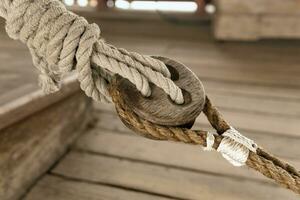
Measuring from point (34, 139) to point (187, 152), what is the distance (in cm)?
41

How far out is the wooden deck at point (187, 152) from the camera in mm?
889

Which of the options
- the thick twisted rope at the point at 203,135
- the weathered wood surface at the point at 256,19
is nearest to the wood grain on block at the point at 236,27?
the weathered wood surface at the point at 256,19

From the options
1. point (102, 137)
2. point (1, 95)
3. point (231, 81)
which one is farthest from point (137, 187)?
point (231, 81)

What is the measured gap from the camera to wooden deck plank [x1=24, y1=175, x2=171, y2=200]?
34.4 inches

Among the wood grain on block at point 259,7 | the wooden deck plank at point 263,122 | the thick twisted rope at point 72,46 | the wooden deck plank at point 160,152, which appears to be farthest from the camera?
the wood grain on block at point 259,7

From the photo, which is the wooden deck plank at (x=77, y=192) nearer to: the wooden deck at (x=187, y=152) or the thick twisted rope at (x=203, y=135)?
the wooden deck at (x=187, y=152)

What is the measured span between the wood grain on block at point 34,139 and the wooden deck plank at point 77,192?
0.11ft

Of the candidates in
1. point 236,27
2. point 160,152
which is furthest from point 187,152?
point 236,27

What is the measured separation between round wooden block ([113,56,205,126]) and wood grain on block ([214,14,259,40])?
1651mm

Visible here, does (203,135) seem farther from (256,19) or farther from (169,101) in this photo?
(256,19)

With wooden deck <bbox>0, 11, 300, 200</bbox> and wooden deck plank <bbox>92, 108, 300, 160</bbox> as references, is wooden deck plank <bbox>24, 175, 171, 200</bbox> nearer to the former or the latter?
wooden deck <bbox>0, 11, 300, 200</bbox>

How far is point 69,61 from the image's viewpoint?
1.74 ft

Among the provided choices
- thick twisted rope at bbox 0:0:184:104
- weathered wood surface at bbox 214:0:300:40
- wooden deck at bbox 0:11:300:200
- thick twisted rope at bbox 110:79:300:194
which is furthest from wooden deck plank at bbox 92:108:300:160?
weathered wood surface at bbox 214:0:300:40

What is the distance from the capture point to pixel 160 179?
929 millimetres
